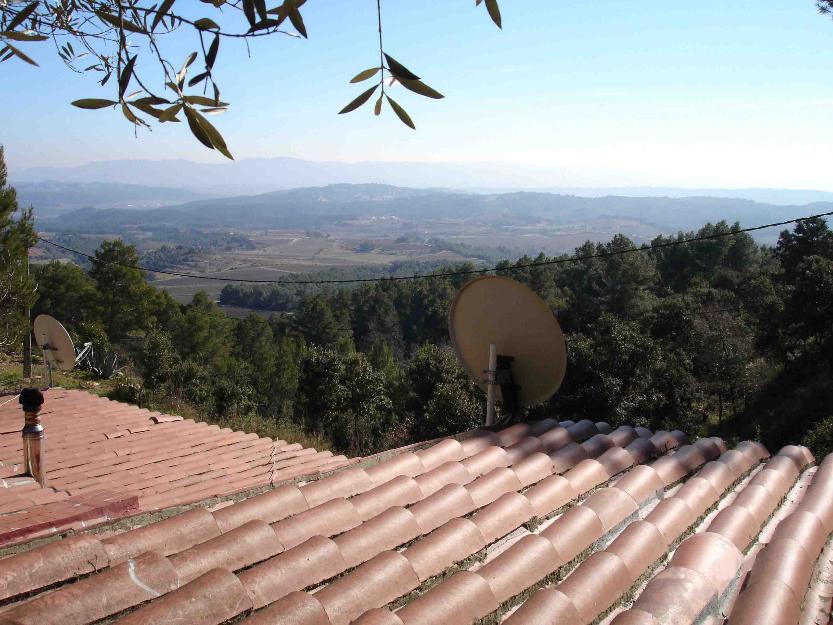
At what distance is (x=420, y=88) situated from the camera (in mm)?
1094

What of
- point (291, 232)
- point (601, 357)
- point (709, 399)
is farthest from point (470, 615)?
point (291, 232)

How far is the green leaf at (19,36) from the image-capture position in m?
1.28

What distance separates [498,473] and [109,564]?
159 centimetres

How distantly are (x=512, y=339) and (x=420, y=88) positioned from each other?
3080mm

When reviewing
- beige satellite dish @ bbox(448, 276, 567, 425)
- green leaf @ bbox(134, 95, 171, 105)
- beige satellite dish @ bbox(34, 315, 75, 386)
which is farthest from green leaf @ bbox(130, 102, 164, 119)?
beige satellite dish @ bbox(34, 315, 75, 386)

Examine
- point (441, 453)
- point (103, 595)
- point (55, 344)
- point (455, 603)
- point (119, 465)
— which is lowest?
point (55, 344)

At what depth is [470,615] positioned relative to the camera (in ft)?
5.70

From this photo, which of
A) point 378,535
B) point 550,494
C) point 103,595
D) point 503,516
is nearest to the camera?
point 103,595

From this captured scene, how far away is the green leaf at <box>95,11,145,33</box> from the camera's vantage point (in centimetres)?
125

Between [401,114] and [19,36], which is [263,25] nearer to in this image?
[401,114]

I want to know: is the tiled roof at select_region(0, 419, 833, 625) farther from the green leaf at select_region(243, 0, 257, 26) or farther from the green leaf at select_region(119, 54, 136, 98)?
the green leaf at select_region(243, 0, 257, 26)

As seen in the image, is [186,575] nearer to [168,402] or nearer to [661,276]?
[168,402]

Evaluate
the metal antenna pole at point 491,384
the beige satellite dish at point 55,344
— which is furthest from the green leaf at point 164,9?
the beige satellite dish at point 55,344

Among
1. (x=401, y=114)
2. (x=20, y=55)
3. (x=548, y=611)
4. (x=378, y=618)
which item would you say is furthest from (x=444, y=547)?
(x=20, y=55)
